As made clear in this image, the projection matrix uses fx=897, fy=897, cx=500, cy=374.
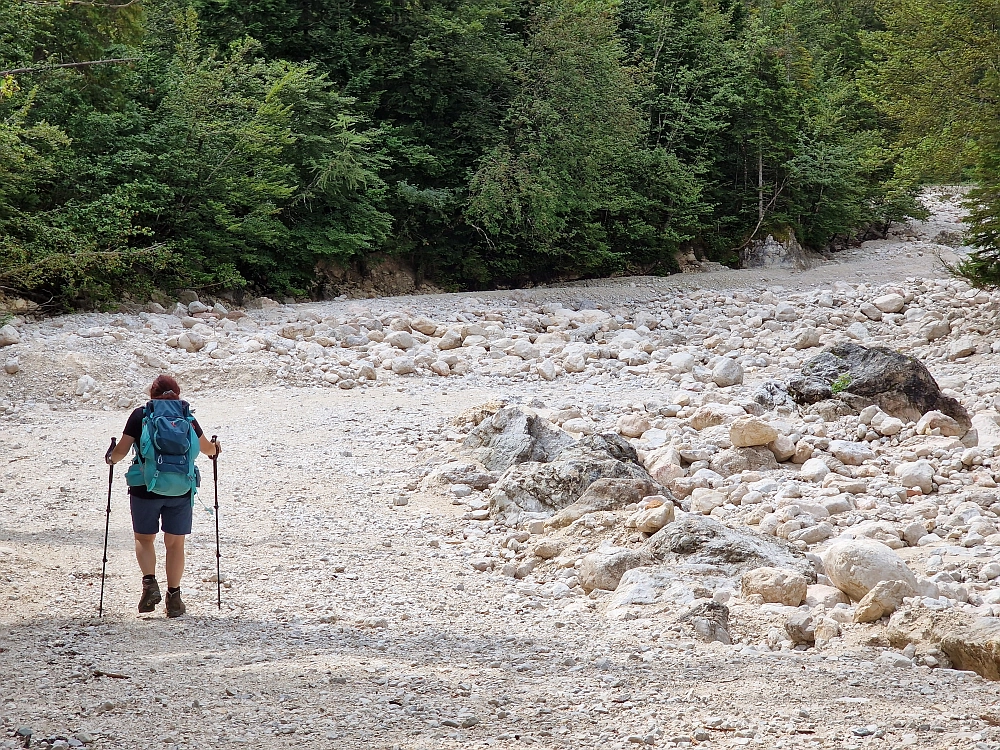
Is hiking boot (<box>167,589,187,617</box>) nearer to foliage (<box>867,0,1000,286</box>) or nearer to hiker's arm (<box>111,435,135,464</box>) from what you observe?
hiker's arm (<box>111,435,135,464</box>)

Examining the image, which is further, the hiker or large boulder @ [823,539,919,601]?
large boulder @ [823,539,919,601]

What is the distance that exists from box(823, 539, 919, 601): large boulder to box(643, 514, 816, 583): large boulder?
0.30 metres

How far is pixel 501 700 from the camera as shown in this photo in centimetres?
348

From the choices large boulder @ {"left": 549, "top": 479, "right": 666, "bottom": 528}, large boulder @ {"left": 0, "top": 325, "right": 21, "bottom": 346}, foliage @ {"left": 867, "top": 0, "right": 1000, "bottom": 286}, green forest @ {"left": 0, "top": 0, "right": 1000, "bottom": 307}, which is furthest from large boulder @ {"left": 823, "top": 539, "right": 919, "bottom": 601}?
large boulder @ {"left": 0, "top": 325, "right": 21, "bottom": 346}

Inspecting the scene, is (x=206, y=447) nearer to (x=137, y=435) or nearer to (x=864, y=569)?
(x=137, y=435)

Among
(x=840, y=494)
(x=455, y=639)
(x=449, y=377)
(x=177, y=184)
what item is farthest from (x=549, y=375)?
(x=455, y=639)

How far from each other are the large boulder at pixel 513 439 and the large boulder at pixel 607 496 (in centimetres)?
110

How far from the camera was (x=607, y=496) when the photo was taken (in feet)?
20.9

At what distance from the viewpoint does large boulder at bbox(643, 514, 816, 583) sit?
514 centimetres

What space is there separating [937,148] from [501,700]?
13.8 meters

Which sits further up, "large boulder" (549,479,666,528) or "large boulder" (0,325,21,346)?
"large boulder" (0,325,21,346)

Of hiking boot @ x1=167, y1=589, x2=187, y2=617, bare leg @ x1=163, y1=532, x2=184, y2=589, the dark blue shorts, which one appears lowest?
hiking boot @ x1=167, y1=589, x2=187, y2=617

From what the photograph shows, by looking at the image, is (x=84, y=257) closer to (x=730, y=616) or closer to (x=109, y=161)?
(x=109, y=161)

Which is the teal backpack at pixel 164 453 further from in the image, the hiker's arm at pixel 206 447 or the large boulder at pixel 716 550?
the large boulder at pixel 716 550
